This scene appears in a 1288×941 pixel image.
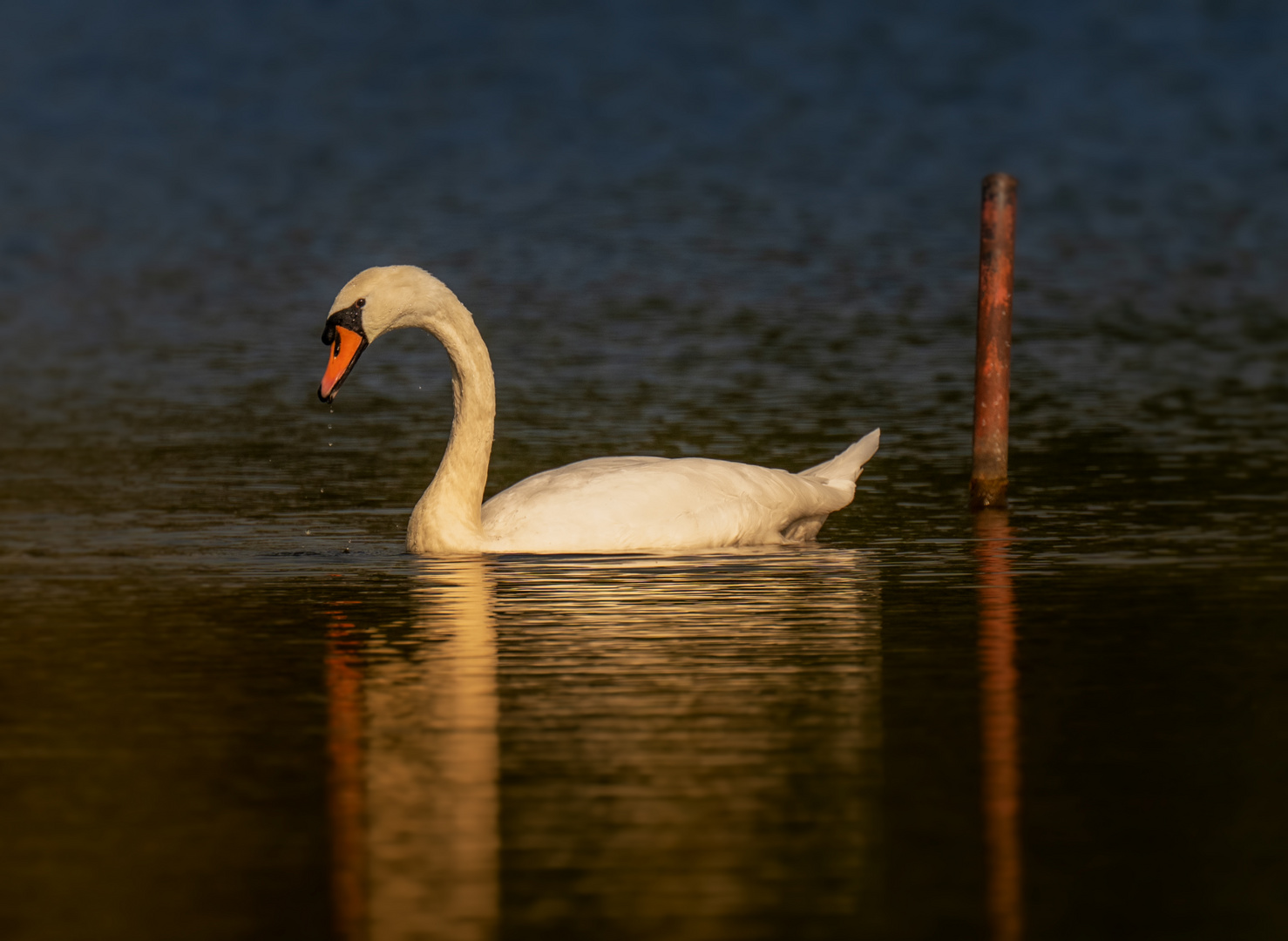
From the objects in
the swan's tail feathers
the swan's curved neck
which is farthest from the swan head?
the swan's tail feathers

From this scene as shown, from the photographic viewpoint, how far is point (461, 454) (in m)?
13.8

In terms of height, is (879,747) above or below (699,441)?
below

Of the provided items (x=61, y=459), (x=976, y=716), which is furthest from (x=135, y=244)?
(x=976, y=716)

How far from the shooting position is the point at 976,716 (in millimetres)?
8859

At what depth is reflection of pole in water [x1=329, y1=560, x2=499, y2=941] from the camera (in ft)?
21.5

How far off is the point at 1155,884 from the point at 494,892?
5.71ft

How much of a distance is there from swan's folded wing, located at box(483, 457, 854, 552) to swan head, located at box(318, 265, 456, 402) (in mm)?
1102

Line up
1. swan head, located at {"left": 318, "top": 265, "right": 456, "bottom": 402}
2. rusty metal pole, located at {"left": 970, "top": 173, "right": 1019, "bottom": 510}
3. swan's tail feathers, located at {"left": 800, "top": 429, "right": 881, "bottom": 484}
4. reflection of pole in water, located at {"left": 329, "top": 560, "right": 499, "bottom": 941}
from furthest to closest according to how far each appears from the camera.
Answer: rusty metal pole, located at {"left": 970, "top": 173, "right": 1019, "bottom": 510} → swan's tail feathers, located at {"left": 800, "top": 429, "right": 881, "bottom": 484} → swan head, located at {"left": 318, "top": 265, "right": 456, "bottom": 402} → reflection of pole in water, located at {"left": 329, "top": 560, "right": 499, "bottom": 941}

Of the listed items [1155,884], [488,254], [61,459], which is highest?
[488,254]

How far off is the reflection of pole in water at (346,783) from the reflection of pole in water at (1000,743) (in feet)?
5.40

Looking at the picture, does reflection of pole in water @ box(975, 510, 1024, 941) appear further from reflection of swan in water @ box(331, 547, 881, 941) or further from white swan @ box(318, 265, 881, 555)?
white swan @ box(318, 265, 881, 555)

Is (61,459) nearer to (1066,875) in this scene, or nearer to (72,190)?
(1066,875)

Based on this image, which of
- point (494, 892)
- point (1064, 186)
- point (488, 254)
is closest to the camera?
point (494, 892)

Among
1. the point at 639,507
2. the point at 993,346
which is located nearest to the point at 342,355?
the point at 639,507
